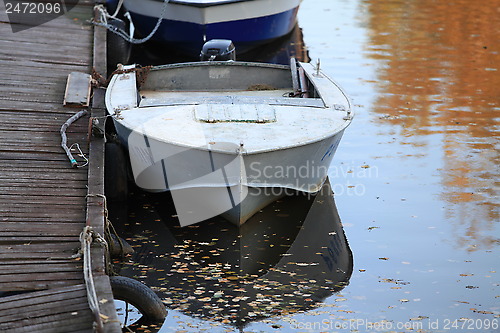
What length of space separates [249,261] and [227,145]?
4.03 feet

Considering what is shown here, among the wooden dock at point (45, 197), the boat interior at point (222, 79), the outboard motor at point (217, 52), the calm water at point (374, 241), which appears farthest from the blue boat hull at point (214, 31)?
the boat interior at point (222, 79)

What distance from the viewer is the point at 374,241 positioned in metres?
8.73

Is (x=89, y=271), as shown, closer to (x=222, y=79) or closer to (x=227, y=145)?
(x=227, y=145)

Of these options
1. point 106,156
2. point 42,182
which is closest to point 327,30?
point 106,156

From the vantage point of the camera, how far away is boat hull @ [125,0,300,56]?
15.7 m

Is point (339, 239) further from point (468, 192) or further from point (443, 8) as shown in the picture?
point (443, 8)

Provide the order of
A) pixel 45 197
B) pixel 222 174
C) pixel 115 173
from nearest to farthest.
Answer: pixel 45 197, pixel 222 174, pixel 115 173

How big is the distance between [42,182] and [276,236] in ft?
8.61

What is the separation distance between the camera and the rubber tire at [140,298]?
21.3 feet

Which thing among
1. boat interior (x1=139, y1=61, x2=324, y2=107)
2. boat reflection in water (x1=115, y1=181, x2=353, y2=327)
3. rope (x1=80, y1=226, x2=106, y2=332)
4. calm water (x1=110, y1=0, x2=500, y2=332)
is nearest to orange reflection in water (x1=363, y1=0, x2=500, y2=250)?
calm water (x1=110, y1=0, x2=500, y2=332)

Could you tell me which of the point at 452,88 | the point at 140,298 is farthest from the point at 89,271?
the point at 452,88

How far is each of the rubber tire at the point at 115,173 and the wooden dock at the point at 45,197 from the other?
1.26 feet

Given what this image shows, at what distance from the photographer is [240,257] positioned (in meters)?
8.33

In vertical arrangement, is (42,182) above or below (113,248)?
above
